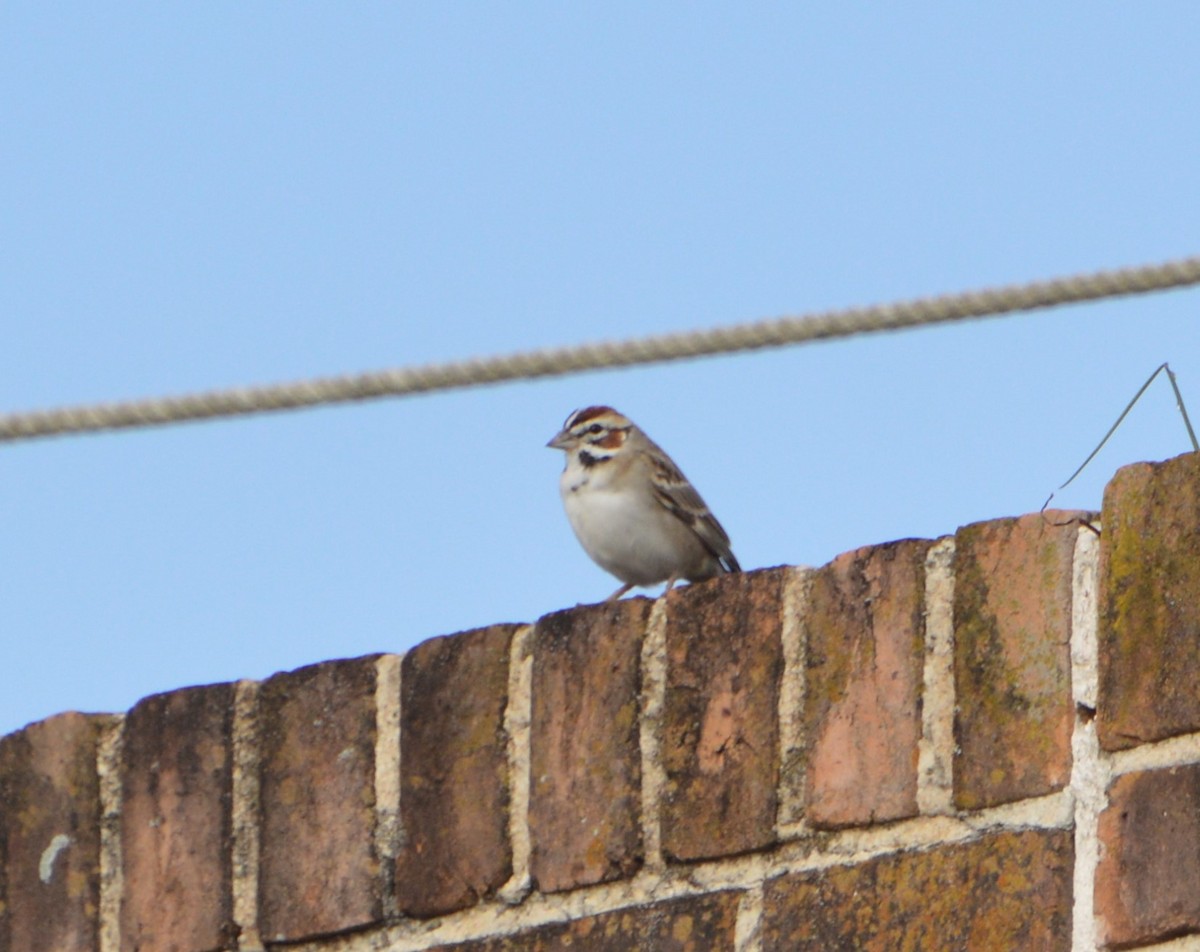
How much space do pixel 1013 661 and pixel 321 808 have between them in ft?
3.10

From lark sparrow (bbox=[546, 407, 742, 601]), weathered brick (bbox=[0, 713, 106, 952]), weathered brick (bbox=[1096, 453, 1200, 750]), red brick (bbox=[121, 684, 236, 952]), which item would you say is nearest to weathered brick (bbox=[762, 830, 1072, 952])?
weathered brick (bbox=[1096, 453, 1200, 750])

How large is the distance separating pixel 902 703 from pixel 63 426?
1.06m

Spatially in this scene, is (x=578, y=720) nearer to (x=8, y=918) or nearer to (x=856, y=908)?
(x=856, y=908)

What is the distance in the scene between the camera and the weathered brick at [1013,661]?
2.56 metres

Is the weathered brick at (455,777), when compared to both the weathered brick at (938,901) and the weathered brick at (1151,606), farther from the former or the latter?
the weathered brick at (1151,606)

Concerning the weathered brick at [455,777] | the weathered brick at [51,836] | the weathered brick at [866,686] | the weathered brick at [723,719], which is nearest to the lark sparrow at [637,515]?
the weathered brick at [51,836]

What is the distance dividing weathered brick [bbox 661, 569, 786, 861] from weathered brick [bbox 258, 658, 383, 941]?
43 centimetres

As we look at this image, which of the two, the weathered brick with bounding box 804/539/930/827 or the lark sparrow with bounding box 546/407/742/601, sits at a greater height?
the lark sparrow with bounding box 546/407/742/601

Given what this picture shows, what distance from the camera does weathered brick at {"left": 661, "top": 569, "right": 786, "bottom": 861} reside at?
2.78 metres

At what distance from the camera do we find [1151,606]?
2510 millimetres

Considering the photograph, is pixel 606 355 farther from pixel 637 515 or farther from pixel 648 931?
pixel 637 515

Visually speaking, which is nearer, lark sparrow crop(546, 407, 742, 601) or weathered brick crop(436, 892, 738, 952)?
weathered brick crop(436, 892, 738, 952)

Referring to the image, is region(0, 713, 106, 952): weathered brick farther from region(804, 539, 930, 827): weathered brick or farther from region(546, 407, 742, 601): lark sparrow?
region(546, 407, 742, 601): lark sparrow

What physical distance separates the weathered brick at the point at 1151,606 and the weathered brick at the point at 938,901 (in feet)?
0.50
